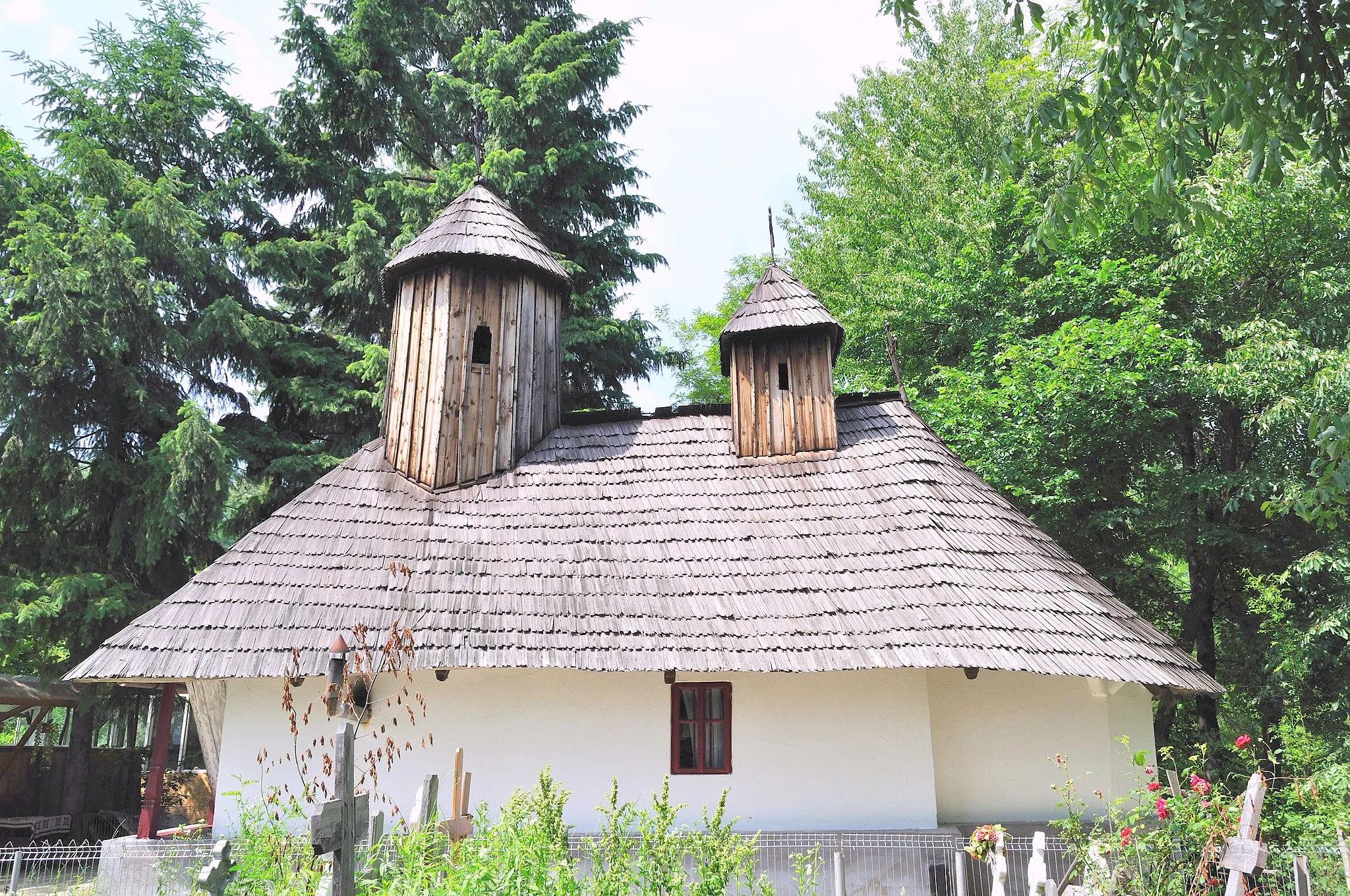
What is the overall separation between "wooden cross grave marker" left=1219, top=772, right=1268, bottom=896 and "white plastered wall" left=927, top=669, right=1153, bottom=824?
3.34 meters

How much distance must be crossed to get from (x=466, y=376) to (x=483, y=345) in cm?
56

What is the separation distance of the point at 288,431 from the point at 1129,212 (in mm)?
14655

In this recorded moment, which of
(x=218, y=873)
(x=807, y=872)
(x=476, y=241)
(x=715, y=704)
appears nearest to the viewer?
(x=218, y=873)

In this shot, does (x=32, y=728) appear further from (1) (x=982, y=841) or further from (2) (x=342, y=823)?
(1) (x=982, y=841)

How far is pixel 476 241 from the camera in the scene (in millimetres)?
11656

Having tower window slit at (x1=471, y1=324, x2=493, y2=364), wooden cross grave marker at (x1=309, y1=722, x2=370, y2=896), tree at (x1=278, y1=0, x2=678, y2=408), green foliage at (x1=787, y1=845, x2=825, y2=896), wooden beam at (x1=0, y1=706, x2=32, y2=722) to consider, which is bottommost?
green foliage at (x1=787, y1=845, x2=825, y2=896)

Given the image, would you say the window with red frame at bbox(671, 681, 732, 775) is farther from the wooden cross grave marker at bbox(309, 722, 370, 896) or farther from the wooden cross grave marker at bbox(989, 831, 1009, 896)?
the wooden cross grave marker at bbox(309, 722, 370, 896)

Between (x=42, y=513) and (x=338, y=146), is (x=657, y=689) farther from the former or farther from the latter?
(x=338, y=146)

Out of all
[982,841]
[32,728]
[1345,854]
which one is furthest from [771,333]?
[32,728]

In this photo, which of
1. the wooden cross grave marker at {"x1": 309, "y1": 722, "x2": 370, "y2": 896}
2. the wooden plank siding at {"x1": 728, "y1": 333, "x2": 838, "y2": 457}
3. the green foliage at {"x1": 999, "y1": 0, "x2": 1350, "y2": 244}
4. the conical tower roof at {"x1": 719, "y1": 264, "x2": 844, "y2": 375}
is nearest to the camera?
the wooden cross grave marker at {"x1": 309, "y1": 722, "x2": 370, "y2": 896}

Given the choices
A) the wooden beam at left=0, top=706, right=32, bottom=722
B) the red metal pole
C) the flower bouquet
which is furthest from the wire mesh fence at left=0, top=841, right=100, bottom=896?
the flower bouquet

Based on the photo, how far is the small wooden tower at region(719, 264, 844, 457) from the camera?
11.0m

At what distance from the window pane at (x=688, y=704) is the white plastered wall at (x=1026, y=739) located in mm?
2404

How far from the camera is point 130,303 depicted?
13.6 m
